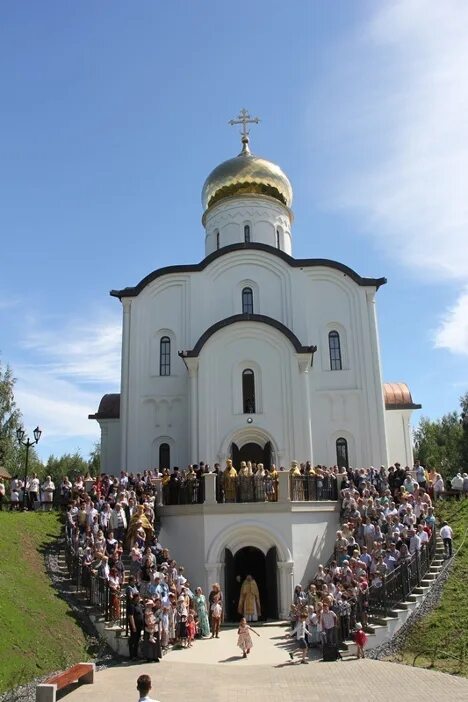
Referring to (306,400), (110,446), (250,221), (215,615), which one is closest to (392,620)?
(215,615)

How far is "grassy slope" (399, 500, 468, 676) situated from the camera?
12.5 m

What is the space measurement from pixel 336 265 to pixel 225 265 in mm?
4773

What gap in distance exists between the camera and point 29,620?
42.8 ft

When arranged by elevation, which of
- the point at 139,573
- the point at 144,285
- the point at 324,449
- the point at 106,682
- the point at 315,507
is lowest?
the point at 106,682

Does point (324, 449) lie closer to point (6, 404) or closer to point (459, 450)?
point (6, 404)

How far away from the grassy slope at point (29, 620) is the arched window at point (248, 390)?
9.57m

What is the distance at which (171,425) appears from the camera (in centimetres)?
2620

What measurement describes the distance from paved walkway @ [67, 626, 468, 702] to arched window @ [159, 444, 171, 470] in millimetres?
12007

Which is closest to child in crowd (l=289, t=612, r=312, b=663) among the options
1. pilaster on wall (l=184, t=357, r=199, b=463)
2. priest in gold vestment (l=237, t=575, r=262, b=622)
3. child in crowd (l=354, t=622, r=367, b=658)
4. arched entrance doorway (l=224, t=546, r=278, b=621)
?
child in crowd (l=354, t=622, r=367, b=658)

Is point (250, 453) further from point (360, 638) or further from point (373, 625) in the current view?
point (360, 638)

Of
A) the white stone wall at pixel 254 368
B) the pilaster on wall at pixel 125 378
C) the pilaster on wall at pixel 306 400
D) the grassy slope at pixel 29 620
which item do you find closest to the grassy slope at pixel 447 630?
the grassy slope at pixel 29 620

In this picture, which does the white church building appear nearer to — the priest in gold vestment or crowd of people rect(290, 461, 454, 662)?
crowd of people rect(290, 461, 454, 662)

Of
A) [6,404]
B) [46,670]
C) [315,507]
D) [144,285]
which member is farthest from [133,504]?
[6,404]

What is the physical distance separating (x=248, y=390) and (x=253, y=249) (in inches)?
256
